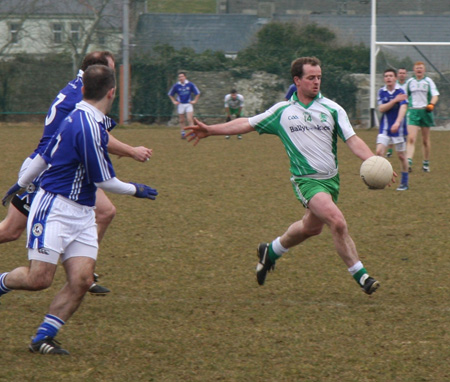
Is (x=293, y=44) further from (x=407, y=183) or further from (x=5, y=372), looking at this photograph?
(x=5, y=372)

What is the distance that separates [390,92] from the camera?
13.2m

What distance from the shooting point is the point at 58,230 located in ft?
15.9

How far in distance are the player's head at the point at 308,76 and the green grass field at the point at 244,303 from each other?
171 centimetres

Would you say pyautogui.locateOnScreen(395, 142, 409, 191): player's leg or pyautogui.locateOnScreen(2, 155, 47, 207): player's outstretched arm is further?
pyautogui.locateOnScreen(395, 142, 409, 191): player's leg

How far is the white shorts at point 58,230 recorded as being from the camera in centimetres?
482

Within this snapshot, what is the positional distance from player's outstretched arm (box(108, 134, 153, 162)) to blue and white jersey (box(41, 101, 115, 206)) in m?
0.57

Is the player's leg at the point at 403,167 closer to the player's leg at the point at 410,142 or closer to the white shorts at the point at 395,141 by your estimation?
the white shorts at the point at 395,141

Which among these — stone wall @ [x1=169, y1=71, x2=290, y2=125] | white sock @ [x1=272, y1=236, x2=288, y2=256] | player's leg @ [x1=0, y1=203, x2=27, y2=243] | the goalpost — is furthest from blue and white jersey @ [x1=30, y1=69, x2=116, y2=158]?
stone wall @ [x1=169, y1=71, x2=290, y2=125]

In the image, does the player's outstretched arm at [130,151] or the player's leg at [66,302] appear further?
the player's outstretched arm at [130,151]

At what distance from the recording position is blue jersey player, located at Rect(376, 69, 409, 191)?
41.8 ft

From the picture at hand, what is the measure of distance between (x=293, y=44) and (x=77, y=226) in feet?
95.2

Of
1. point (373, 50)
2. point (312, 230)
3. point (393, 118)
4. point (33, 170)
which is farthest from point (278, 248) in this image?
point (373, 50)

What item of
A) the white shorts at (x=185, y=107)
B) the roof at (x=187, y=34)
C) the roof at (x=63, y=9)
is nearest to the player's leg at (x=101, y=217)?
the white shorts at (x=185, y=107)

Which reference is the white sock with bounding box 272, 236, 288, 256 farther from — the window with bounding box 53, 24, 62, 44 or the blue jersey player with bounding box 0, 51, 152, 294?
the window with bounding box 53, 24, 62, 44
